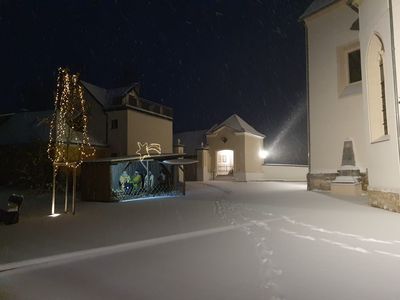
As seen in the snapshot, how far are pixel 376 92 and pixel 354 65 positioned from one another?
607cm

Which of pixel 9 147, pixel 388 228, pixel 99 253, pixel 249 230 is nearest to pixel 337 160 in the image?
pixel 388 228

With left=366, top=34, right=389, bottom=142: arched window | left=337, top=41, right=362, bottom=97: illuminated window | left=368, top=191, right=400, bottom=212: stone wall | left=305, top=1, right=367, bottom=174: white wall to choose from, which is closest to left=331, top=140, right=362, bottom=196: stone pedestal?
left=305, top=1, right=367, bottom=174: white wall

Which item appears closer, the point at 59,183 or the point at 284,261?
the point at 284,261

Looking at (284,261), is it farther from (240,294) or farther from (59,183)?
(59,183)

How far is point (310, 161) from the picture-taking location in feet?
57.9

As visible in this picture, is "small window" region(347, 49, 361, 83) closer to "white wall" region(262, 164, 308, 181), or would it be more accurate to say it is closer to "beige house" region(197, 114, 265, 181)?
"beige house" region(197, 114, 265, 181)

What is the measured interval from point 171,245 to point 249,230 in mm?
1955

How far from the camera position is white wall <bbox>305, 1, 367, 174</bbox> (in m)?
15.6

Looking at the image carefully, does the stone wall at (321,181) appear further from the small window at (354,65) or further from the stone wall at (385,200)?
the stone wall at (385,200)

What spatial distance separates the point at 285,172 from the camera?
32.4 meters

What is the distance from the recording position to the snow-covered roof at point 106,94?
81.0ft

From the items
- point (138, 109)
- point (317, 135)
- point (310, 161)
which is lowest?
point (310, 161)

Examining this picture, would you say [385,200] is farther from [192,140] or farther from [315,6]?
[192,140]

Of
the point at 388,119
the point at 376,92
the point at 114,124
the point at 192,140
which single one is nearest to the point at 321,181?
the point at 376,92
